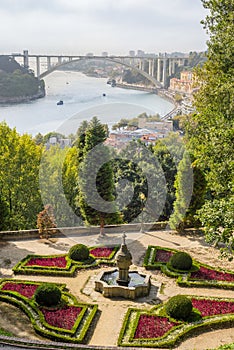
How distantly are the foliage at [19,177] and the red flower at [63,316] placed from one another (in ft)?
28.7

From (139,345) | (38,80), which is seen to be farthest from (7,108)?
(139,345)

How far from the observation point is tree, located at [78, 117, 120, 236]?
17.0 metres

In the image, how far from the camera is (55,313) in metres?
10.8

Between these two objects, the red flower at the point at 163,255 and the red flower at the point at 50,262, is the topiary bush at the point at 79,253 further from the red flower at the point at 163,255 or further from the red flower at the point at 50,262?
the red flower at the point at 163,255

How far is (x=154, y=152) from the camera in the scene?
82.8 feet

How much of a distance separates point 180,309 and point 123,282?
2.31 metres

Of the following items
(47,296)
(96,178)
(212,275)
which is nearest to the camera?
(47,296)

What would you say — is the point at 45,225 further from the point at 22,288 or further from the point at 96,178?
the point at 22,288

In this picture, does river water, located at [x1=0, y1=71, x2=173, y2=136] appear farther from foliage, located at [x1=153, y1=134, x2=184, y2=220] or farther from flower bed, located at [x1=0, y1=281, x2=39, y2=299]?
flower bed, located at [x1=0, y1=281, x2=39, y2=299]

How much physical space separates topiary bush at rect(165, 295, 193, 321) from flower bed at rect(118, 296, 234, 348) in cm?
14

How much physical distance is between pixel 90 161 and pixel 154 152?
8870 mm

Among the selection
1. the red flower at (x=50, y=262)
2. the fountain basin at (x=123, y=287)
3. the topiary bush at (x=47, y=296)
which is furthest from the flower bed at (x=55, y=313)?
the red flower at (x=50, y=262)

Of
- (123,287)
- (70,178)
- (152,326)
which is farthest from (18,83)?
(152,326)

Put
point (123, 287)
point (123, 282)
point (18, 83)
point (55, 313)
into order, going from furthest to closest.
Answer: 1. point (18, 83)
2. point (123, 282)
3. point (123, 287)
4. point (55, 313)
